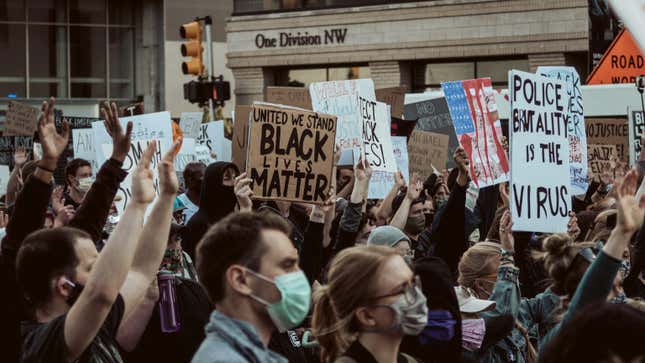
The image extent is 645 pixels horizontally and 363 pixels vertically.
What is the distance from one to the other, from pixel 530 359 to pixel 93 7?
3297 cm

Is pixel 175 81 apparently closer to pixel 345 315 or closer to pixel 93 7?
pixel 93 7

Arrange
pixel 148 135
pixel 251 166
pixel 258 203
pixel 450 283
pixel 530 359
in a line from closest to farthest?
pixel 450 283, pixel 530 359, pixel 251 166, pixel 258 203, pixel 148 135

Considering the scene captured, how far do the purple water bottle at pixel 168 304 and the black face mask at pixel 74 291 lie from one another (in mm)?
908

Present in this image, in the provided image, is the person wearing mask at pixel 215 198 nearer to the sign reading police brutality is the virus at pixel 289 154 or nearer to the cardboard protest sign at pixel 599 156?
the sign reading police brutality is the virus at pixel 289 154

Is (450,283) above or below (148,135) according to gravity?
below

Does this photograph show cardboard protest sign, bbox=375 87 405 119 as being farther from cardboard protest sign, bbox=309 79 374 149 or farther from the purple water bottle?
the purple water bottle

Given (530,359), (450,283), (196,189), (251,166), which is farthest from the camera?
(196,189)

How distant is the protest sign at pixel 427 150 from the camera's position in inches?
478

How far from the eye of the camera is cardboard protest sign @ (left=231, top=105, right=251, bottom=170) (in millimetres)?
10562

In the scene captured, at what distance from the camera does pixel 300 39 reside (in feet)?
110

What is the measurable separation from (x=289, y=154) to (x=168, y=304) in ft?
10.1

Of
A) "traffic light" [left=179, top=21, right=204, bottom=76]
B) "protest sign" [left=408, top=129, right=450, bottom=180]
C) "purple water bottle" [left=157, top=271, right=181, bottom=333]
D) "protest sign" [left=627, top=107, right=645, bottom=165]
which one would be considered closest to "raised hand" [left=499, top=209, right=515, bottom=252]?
"purple water bottle" [left=157, top=271, right=181, bottom=333]

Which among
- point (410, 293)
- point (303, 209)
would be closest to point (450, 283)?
point (410, 293)

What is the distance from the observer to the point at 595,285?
3805mm
